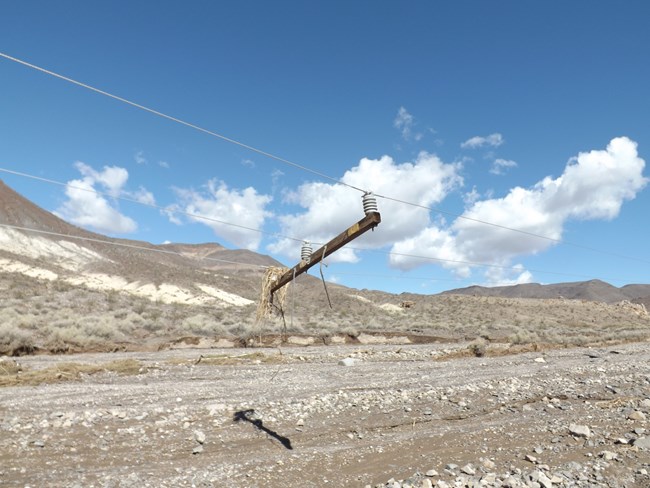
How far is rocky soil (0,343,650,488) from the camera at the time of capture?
7.27m

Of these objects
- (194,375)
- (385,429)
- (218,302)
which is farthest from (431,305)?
(385,429)

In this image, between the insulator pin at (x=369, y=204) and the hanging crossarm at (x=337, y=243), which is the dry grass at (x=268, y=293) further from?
the insulator pin at (x=369, y=204)

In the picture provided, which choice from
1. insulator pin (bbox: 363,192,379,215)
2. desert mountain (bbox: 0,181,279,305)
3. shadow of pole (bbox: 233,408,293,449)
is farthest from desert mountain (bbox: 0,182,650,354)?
insulator pin (bbox: 363,192,379,215)

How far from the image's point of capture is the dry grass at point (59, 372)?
44.5ft

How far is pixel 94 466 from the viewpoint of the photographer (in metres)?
7.34

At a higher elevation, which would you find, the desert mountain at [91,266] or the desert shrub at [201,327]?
the desert mountain at [91,266]

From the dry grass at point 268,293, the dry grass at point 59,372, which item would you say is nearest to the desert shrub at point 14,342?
the dry grass at point 59,372

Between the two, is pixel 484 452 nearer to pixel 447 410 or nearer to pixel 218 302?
pixel 447 410

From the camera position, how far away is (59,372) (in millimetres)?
14727

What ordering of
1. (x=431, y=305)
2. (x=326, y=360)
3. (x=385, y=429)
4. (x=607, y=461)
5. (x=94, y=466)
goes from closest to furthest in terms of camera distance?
1. (x=94, y=466)
2. (x=607, y=461)
3. (x=385, y=429)
4. (x=326, y=360)
5. (x=431, y=305)

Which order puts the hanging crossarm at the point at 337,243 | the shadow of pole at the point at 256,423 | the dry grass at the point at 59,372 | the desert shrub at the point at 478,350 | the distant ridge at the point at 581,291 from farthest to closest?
the distant ridge at the point at 581,291
the desert shrub at the point at 478,350
the dry grass at the point at 59,372
the shadow of pole at the point at 256,423
the hanging crossarm at the point at 337,243

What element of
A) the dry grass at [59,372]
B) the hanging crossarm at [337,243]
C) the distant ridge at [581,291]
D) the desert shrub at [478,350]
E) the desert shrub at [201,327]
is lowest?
the dry grass at [59,372]

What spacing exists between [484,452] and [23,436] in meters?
8.89

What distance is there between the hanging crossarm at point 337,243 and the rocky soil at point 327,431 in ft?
11.2
